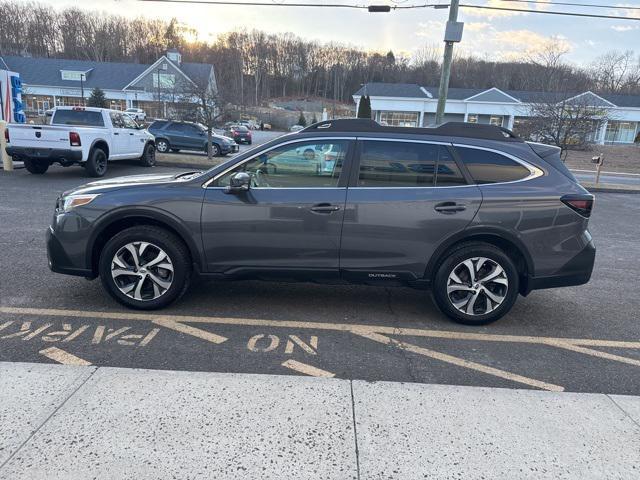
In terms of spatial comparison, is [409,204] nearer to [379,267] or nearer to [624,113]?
[379,267]

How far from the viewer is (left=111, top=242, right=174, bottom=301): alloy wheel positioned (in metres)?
4.18

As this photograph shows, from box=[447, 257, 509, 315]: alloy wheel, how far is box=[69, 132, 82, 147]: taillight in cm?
1090

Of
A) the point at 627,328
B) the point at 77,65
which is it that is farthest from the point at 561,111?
the point at 77,65

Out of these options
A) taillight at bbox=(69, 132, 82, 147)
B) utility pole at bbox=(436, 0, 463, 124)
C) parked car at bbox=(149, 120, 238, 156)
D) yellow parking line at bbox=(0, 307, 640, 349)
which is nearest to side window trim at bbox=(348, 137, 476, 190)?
yellow parking line at bbox=(0, 307, 640, 349)

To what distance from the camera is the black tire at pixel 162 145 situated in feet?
73.4

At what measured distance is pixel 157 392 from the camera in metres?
3.02

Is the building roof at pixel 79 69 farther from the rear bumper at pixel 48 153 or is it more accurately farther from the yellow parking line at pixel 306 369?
the yellow parking line at pixel 306 369

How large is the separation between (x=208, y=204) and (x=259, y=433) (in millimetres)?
2133

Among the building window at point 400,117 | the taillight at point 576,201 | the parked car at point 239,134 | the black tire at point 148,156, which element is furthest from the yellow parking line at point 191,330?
the building window at point 400,117

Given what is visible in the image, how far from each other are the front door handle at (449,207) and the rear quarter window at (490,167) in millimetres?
299

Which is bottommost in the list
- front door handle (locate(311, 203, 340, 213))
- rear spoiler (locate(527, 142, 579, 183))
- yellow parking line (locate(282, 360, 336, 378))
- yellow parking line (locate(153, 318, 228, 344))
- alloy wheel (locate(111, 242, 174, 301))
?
yellow parking line (locate(153, 318, 228, 344))

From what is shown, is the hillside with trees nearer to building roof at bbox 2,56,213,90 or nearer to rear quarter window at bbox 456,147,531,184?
building roof at bbox 2,56,213,90

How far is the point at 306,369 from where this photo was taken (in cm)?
340

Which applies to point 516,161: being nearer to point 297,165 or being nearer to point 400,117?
point 297,165
